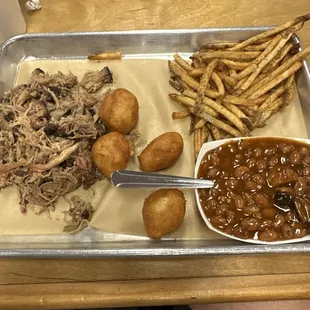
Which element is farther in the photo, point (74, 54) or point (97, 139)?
point (74, 54)

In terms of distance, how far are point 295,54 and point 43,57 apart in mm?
1398

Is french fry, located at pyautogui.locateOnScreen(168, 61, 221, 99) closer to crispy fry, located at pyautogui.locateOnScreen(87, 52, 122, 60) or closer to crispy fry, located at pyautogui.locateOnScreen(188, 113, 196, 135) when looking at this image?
crispy fry, located at pyautogui.locateOnScreen(188, 113, 196, 135)

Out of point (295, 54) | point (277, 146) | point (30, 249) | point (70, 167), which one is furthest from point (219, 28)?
point (30, 249)

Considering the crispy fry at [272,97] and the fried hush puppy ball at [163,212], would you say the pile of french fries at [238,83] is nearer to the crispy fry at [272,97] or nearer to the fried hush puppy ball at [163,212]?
the crispy fry at [272,97]

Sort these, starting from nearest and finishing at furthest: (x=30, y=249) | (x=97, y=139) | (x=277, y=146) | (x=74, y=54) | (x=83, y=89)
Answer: (x=30, y=249) → (x=277, y=146) → (x=97, y=139) → (x=83, y=89) → (x=74, y=54)

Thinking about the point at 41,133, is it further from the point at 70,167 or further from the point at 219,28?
the point at 219,28

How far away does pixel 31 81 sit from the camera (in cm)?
212

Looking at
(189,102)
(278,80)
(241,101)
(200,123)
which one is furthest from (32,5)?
(278,80)

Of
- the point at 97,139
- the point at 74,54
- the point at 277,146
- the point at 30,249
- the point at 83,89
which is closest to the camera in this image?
the point at 30,249

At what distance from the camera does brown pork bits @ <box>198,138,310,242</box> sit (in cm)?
170

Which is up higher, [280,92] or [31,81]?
[31,81]

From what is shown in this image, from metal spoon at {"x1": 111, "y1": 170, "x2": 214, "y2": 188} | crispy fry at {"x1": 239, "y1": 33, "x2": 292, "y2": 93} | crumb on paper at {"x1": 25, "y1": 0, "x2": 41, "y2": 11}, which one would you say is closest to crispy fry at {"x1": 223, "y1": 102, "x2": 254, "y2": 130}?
crispy fry at {"x1": 239, "y1": 33, "x2": 292, "y2": 93}

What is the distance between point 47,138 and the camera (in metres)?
1.99

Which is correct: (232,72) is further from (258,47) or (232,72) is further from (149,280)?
(149,280)
